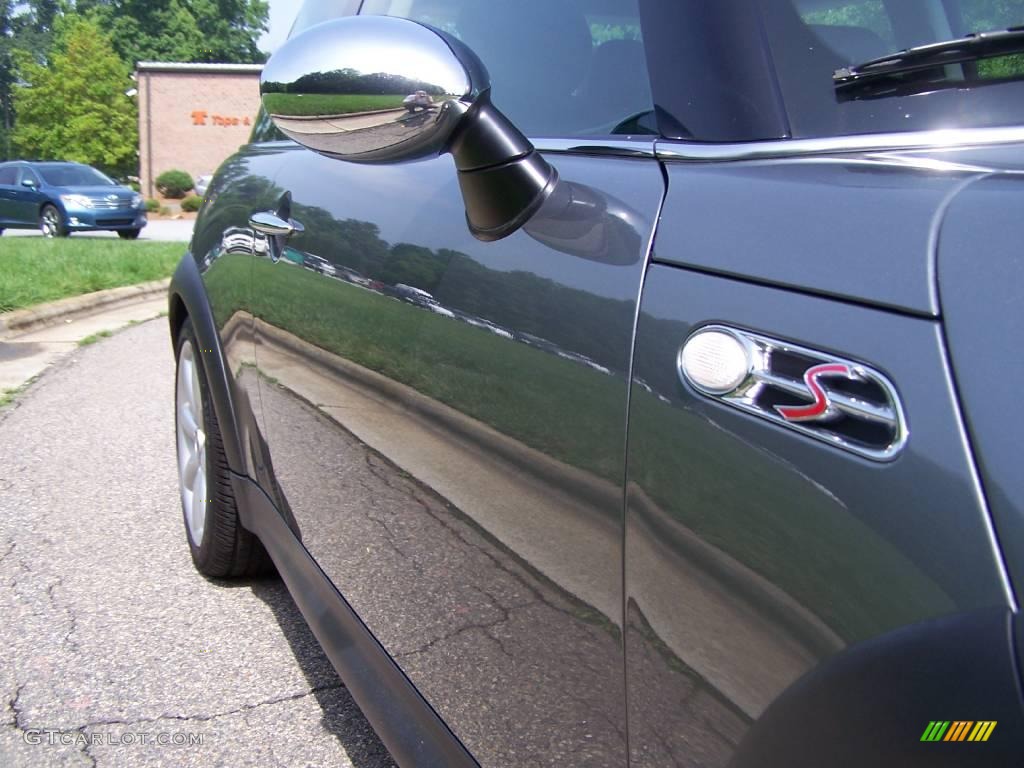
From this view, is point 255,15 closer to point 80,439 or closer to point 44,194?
point 44,194

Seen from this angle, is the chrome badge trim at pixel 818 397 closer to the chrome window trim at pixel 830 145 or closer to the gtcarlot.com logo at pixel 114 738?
the chrome window trim at pixel 830 145

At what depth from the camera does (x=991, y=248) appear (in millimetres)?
888

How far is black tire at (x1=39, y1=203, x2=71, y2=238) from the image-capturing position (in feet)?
69.4

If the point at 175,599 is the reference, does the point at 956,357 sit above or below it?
above

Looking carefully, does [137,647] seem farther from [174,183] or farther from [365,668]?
[174,183]

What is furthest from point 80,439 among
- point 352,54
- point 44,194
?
point 44,194

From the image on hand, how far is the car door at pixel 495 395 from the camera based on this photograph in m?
1.23

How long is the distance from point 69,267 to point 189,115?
33750 mm

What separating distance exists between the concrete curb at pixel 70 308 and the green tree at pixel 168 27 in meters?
58.8

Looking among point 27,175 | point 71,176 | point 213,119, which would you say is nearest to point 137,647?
point 71,176

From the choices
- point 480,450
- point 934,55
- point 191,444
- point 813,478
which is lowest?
point 191,444

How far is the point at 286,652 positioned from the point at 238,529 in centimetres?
40

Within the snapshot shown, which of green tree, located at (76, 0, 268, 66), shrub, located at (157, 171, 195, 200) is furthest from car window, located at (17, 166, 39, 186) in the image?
green tree, located at (76, 0, 268, 66)

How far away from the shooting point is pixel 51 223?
70.9 ft
